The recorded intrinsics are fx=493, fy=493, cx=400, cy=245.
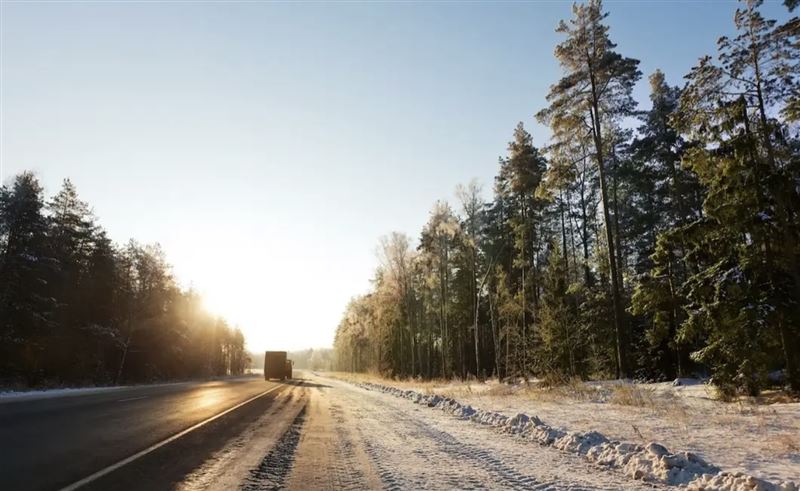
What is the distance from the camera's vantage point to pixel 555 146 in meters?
23.0

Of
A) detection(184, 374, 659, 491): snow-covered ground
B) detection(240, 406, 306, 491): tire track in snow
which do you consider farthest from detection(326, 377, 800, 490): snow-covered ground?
detection(240, 406, 306, 491): tire track in snow

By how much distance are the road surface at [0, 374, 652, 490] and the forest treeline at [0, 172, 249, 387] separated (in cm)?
2652

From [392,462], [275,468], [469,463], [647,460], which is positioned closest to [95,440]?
[275,468]

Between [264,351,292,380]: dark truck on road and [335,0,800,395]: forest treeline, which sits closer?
[335,0,800,395]: forest treeline

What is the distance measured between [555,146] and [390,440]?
1731cm

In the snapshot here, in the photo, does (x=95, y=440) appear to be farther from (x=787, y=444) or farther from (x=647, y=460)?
(x=787, y=444)

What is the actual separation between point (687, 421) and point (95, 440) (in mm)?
11693

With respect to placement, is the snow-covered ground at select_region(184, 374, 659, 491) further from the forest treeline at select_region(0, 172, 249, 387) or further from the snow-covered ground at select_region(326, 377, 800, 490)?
the forest treeline at select_region(0, 172, 249, 387)

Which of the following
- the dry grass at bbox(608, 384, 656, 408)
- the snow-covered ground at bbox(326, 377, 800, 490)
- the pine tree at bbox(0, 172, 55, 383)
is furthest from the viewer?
the pine tree at bbox(0, 172, 55, 383)

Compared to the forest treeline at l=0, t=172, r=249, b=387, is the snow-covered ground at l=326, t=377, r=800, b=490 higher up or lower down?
lower down

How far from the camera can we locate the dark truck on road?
2149 inches

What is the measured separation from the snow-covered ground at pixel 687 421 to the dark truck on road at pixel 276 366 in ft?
133

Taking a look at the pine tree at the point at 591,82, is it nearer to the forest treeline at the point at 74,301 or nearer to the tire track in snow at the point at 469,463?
the tire track in snow at the point at 469,463

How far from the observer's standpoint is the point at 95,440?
29.1ft
